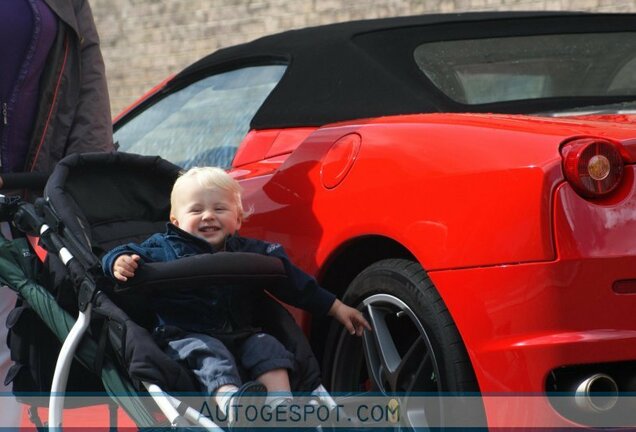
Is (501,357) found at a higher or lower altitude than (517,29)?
lower

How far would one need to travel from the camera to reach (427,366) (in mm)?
3568

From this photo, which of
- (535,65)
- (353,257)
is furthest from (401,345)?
(535,65)

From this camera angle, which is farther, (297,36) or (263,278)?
(297,36)

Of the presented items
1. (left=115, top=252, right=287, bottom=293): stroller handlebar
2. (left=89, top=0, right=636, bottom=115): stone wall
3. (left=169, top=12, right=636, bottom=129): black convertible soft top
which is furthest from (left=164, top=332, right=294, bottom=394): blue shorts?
(left=89, top=0, right=636, bottom=115): stone wall

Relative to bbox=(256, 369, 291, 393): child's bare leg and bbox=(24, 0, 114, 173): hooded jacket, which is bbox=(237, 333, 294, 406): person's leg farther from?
bbox=(24, 0, 114, 173): hooded jacket

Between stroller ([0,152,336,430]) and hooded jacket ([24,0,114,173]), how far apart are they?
0.39 metres

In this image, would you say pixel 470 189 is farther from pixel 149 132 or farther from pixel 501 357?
pixel 149 132

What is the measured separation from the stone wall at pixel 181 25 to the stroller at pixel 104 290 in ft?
38.0

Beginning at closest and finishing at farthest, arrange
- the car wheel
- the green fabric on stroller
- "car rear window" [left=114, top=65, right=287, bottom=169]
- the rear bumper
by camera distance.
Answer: the rear bumper → the car wheel → the green fabric on stroller → "car rear window" [left=114, top=65, right=287, bottom=169]

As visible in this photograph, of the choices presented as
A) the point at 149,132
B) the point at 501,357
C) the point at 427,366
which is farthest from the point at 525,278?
the point at 149,132

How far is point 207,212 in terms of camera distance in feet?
12.6

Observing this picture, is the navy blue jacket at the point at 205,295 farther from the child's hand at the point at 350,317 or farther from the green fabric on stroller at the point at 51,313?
the green fabric on stroller at the point at 51,313

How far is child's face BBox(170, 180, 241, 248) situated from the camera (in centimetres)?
384

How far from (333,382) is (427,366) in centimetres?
46
